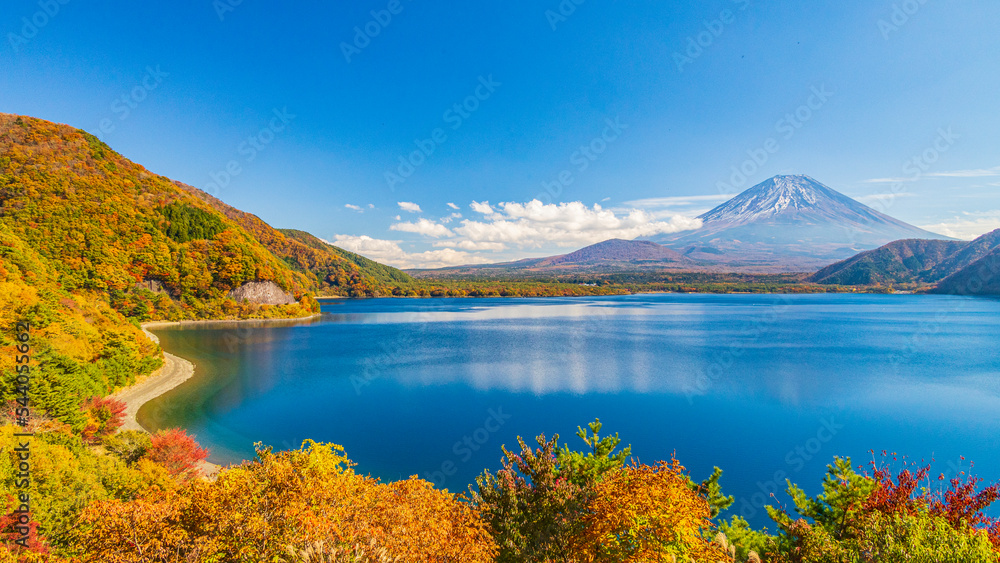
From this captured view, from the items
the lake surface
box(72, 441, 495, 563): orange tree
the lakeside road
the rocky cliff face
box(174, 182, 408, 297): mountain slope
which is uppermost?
box(174, 182, 408, 297): mountain slope

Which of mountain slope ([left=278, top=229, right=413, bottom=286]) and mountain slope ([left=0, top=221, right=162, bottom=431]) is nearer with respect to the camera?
mountain slope ([left=0, top=221, right=162, bottom=431])

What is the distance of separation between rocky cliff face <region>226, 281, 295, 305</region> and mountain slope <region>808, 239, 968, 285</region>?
A: 149 meters

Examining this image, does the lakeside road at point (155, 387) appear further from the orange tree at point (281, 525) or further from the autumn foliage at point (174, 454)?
the orange tree at point (281, 525)

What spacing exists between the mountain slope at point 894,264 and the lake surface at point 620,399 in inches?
4059

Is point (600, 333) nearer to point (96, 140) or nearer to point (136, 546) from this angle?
point (136, 546)

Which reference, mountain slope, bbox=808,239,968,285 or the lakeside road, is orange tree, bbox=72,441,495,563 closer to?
the lakeside road

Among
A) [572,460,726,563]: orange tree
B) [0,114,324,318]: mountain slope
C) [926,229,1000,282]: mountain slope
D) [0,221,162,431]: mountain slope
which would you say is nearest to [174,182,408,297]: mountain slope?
[0,114,324,318]: mountain slope

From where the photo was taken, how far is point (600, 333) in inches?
1652

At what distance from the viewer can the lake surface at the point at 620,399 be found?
13414 millimetres

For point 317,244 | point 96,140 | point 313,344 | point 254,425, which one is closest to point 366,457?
point 254,425

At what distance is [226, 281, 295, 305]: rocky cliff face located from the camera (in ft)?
180

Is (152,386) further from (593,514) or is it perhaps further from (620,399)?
(593,514)

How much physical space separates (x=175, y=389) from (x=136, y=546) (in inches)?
826

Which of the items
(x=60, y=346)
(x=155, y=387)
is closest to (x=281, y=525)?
(x=60, y=346)
